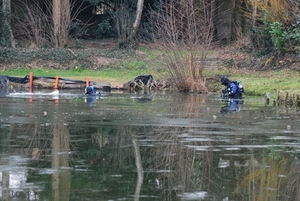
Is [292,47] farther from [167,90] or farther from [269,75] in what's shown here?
[167,90]

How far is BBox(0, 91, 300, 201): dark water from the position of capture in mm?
10039

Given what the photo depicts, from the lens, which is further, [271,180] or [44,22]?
[44,22]

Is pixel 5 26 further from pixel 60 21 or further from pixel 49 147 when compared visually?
pixel 49 147

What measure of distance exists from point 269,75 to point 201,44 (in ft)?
17.4

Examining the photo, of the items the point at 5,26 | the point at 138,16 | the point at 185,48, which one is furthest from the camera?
the point at 138,16

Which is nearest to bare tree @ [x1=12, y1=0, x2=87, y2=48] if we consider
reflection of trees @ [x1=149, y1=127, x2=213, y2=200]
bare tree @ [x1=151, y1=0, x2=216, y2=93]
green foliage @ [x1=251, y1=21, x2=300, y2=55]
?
green foliage @ [x1=251, y1=21, x2=300, y2=55]

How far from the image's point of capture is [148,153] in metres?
13.4

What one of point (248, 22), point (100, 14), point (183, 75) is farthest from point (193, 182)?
point (100, 14)

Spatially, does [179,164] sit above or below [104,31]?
below

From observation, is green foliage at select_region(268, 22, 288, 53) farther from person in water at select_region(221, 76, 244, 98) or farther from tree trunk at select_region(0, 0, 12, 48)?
tree trunk at select_region(0, 0, 12, 48)

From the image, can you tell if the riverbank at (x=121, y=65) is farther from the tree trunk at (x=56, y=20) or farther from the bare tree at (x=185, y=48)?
the bare tree at (x=185, y=48)

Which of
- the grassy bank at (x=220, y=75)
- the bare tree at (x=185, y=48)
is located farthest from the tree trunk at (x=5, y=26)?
the bare tree at (x=185, y=48)

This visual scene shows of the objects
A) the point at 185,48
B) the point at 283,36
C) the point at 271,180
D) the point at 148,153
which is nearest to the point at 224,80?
the point at 185,48

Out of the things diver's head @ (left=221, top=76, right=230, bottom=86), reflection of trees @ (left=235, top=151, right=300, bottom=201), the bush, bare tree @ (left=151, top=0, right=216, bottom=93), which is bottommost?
reflection of trees @ (left=235, top=151, right=300, bottom=201)
